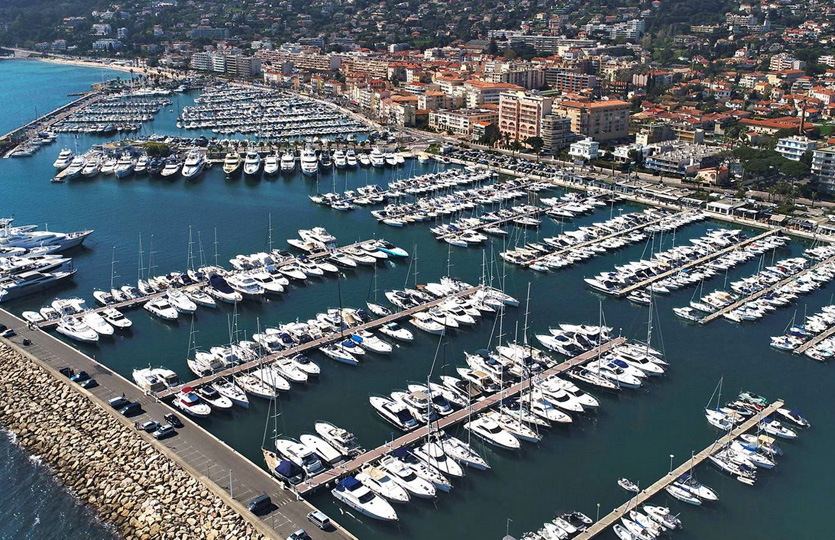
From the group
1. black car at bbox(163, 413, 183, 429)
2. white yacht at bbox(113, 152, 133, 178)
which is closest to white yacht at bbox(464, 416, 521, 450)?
black car at bbox(163, 413, 183, 429)

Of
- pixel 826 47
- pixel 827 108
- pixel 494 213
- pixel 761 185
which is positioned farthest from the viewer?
pixel 826 47

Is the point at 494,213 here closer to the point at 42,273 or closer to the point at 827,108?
the point at 42,273

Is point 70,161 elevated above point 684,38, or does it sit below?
below

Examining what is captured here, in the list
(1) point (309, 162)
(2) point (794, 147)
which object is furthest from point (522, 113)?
(2) point (794, 147)

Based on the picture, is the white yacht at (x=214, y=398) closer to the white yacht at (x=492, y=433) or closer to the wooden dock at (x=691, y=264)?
the white yacht at (x=492, y=433)

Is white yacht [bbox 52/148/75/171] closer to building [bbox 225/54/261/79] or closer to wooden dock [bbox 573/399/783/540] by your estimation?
wooden dock [bbox 573/399/783/540]

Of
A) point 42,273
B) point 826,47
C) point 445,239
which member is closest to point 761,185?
point 445,239

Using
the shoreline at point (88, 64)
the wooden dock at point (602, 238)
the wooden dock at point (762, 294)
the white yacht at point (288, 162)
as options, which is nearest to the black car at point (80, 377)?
the wooden dock at point (602, 238)
